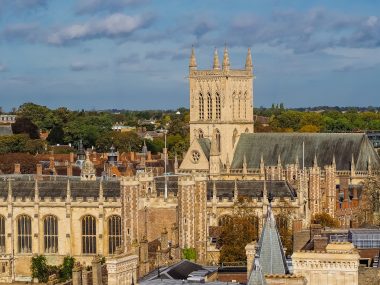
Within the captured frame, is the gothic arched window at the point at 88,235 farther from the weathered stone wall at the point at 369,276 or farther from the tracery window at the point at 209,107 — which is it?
the weathered stone wall at the point at 369,276

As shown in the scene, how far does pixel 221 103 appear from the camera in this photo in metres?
89.5

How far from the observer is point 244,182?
222ft

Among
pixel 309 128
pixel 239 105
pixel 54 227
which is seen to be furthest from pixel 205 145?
pixel 309 128

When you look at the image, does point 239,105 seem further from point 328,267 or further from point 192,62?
point 328,267

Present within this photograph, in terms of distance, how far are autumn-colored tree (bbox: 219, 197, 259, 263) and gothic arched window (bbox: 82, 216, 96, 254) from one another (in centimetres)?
867

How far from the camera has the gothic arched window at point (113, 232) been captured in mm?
64488

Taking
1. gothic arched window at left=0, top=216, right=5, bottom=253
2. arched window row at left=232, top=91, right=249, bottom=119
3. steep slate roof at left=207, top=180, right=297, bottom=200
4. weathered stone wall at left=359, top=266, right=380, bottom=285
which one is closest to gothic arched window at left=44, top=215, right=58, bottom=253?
gothic arched window at left=0, top=216, right=5, bottom=253

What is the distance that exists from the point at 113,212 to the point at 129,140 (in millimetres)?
78657

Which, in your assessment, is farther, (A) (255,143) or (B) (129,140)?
(B) (129,140)

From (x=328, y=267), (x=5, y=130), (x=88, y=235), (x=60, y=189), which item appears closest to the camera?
(x=328, y=267)

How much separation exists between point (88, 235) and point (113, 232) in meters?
1.79

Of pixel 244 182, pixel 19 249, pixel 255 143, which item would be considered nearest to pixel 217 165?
pixel 255 143

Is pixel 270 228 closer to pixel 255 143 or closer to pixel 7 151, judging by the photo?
pixel 255 143

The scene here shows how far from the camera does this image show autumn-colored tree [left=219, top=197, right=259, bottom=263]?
54.0 meters
